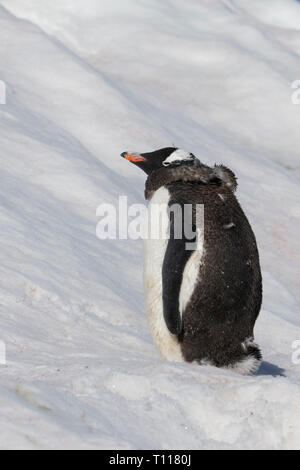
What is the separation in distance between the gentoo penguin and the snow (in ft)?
0.70

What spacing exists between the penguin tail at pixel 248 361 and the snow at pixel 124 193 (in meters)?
0.21

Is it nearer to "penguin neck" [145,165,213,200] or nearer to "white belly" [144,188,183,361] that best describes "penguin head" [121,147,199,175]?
"penguin neck" [145,165,213,200]

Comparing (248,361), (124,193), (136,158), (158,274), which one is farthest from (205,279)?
(124,193)

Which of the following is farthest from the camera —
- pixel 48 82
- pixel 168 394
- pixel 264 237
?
pixel 48 82

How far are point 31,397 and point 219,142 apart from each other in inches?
264

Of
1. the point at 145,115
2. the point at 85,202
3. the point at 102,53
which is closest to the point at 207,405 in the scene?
the point at 85,202

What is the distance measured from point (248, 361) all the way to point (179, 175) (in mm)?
872

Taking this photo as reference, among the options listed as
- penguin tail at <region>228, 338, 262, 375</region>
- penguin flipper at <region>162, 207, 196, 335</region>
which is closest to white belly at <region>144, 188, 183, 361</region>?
penguin flipper at <region>162, 207, 196, 335</region>

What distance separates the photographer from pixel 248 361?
3.73 metres

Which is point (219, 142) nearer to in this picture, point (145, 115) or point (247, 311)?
point (145, 115)

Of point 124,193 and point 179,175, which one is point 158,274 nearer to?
point 179,175

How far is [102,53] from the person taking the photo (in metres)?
11.0

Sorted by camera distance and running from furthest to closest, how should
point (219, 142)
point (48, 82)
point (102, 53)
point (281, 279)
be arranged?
1. point (102, 53)
2. point (219, 142)
3. point (48, 82)
4. point (281, 279)

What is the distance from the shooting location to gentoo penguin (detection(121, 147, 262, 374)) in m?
3.59
